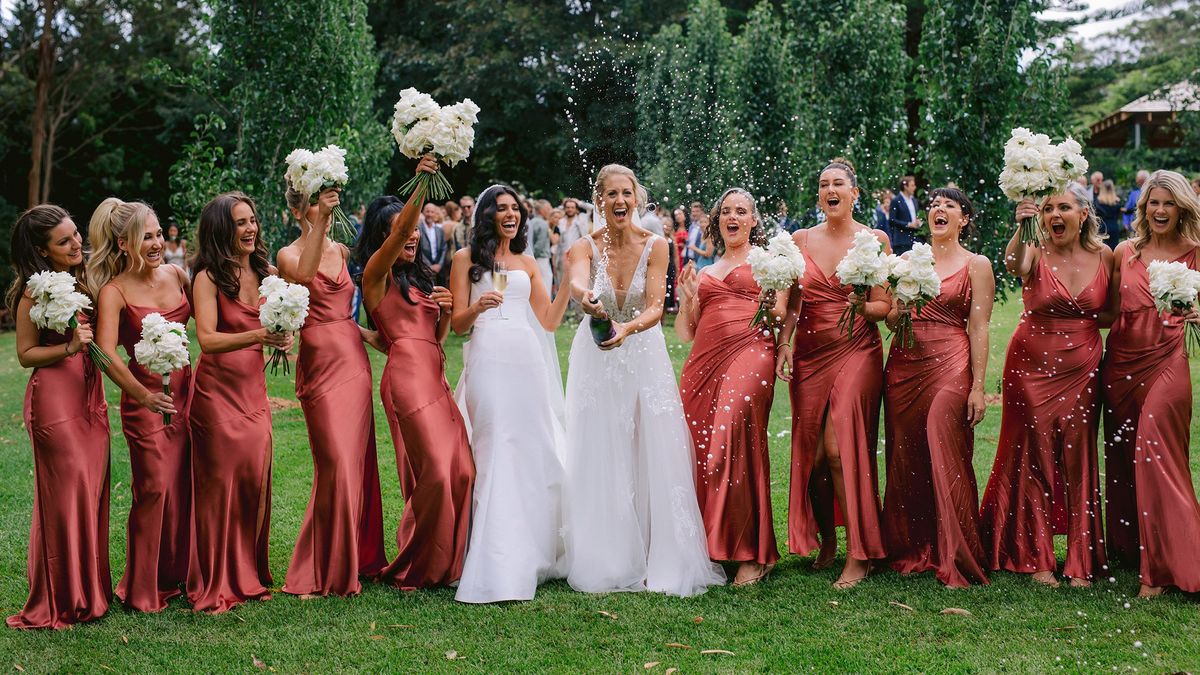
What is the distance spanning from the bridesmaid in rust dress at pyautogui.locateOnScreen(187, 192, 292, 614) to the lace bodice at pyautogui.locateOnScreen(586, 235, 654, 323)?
2.16 metres

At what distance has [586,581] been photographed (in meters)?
6.81

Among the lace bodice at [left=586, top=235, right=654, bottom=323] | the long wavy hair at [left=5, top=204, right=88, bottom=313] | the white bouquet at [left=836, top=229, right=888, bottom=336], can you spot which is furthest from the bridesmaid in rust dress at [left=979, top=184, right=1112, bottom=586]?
the long wavy hair at [left=5, top=204, right=88, bottom=313]

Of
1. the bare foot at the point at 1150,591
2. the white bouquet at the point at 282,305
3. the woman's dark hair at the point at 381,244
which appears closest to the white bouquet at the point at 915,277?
the bare foot at the point at 1150,591

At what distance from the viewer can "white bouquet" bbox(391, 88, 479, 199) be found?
6.24 meters

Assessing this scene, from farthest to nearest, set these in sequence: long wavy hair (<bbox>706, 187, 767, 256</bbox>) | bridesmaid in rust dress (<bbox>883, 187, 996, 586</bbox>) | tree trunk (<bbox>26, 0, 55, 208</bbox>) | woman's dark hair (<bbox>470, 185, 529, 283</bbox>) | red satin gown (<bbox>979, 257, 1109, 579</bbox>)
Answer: tree trunk (<bbox>26, 0, 55, 208</bbox>)
long wavy hair (<bbox>706, 187, 767, 256</bbox>)
woman's dark hair (<bbox>470, 185, 529, 283</bbox>)
bridesmaid in rust dress (<bbox>883, 187, 996, 586</bbox>)
red satin gown (<bbox>979, 257, 1109, 579</bbox>)

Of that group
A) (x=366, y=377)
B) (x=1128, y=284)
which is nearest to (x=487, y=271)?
(x=366, y=377)

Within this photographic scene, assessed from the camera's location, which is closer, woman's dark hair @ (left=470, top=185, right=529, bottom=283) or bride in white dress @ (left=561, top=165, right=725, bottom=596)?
bride in white dress @ (left=561, top=165, right=725, bottom=596)

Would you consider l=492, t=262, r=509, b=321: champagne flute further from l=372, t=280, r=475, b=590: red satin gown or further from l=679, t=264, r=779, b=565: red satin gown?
l=679, t=264, r=779, b=565: red satin gown

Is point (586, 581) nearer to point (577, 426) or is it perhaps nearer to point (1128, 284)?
point (577, 426)

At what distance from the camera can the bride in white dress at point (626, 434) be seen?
22.5ft

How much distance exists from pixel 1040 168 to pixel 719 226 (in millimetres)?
2077

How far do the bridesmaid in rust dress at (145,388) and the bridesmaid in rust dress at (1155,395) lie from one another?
5.67 meters

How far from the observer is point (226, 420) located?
21.7ft

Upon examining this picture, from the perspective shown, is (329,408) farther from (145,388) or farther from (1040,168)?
(1040,168)
